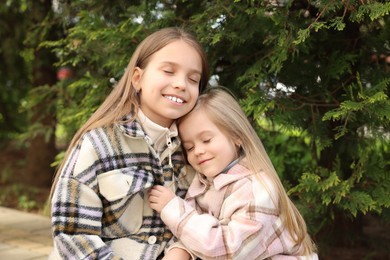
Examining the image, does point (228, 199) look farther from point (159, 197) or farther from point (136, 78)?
point (136, 78)

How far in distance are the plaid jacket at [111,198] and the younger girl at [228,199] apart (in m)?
0.10

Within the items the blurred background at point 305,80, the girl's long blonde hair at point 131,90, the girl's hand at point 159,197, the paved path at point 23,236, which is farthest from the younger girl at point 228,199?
the paved path at point 23,236

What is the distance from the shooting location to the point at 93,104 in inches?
141

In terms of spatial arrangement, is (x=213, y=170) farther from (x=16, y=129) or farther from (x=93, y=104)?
(x=16, y=129)

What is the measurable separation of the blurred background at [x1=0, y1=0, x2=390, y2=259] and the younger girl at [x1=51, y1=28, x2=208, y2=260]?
549 millimetres

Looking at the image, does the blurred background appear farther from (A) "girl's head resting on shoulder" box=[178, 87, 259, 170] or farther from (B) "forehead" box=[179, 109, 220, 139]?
(B) "forehead" box=[179, 109, 220, 139]

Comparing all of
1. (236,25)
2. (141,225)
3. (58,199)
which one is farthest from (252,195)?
(236,25)

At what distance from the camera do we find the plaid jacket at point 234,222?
6.49 feet

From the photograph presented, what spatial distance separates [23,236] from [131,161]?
2846mm

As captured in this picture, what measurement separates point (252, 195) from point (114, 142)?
620 millimetres

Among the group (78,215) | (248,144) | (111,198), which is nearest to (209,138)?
(248,144)

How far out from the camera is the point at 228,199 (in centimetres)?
209

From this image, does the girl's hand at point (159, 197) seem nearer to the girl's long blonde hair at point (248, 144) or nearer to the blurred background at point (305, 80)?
the girl's long blonde hair at point (248, 144)

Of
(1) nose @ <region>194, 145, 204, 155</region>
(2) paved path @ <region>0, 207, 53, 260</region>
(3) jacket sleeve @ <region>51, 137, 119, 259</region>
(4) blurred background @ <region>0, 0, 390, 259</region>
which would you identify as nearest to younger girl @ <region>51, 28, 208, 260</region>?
(3) jacket sleeve @ <region>51, 137, 119, 259</region>
